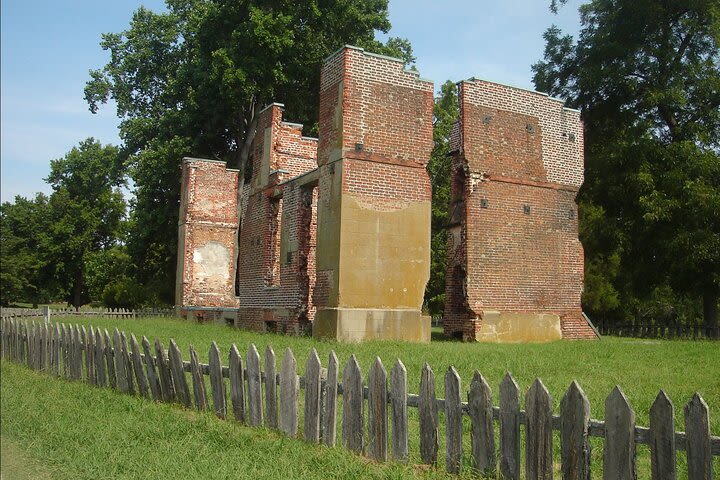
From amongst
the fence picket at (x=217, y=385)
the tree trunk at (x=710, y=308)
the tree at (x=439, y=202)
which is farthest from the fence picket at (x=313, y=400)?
the tree at (x=439, y=202)

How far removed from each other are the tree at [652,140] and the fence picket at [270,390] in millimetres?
17305

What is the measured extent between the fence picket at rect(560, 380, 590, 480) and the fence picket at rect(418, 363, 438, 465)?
107cm

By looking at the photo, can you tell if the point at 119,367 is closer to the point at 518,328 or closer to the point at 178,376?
the point at 178,376

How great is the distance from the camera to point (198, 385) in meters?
7.30

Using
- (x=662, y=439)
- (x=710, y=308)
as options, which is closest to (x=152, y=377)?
(x=662, y=439)

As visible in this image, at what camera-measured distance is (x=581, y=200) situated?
2506 centimetres

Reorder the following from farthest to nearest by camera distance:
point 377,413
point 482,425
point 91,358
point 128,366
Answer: point 91,358 < point 128,366 < point 377,413 < point 482,425

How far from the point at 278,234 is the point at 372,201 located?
516 centimetres

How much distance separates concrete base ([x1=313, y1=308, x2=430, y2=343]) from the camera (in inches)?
537

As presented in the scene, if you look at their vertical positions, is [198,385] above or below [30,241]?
below

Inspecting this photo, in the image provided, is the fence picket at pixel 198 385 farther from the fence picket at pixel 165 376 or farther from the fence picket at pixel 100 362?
the fence picket at pixel 100 362

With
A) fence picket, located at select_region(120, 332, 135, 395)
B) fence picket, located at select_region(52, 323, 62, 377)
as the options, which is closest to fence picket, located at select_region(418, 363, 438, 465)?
fence picket, located at select_region(120, 332, 135, 395)

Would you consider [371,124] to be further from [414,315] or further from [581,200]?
[581,200]

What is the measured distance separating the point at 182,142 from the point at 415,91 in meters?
15.2
